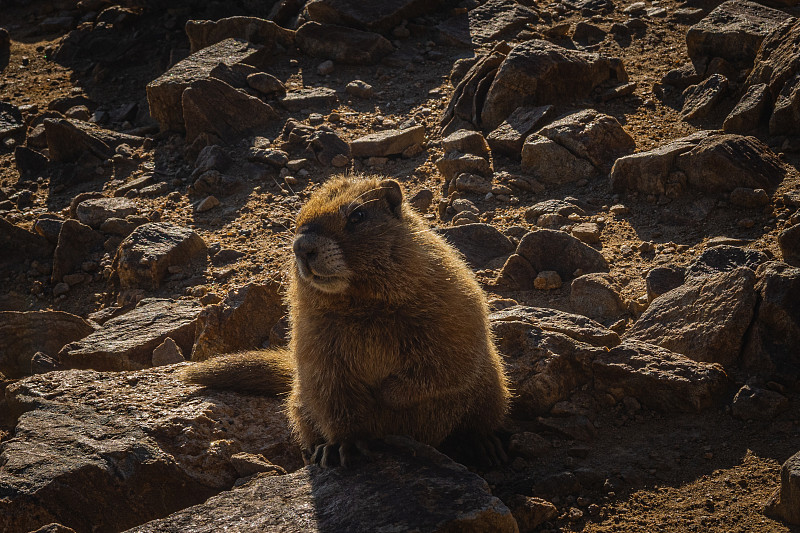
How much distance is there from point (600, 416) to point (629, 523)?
49.7 inches

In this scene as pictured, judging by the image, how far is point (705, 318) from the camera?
18.0 feet

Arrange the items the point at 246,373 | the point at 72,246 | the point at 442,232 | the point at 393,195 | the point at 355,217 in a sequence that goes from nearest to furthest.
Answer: the point at 355,217
the point at 393,195
the point at 246,373
the point at 442,232
the point at 72,246

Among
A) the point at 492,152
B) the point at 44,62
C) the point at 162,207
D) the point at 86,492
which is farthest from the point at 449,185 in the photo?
the point at 44,62

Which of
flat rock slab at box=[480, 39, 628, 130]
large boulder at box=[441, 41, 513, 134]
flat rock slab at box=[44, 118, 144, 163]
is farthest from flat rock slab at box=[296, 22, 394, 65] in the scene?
flat rock slab at box=[44, 118, 144, 163]

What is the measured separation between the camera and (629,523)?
4.12m

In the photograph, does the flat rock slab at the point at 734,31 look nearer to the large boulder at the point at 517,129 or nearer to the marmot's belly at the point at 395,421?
the large boulder at the point at 517,129

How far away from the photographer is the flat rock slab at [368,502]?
3.74 metres

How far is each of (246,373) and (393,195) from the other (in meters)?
1.92

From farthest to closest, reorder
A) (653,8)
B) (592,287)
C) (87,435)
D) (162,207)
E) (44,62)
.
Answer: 1. (44,62)
2. (653,8)
3. (162,207)
4. (592,287)
5. (87,435)

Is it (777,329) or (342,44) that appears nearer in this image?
(777,329)

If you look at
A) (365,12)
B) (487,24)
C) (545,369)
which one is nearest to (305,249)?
(545,369)

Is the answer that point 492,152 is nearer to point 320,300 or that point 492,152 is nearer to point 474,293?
point 474,293

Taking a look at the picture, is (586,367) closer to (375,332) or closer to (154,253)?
(375,332)

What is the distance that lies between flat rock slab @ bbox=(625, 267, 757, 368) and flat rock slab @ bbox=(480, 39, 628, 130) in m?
4.24
